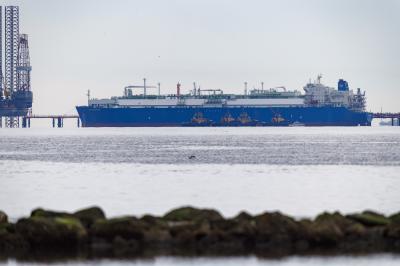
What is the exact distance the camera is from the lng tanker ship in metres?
178

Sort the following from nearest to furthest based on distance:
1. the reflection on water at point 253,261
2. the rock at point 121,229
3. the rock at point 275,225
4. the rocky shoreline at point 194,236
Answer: the reflection on water at point 253,261
the rocky shoreline at point 194,236
the rock at point 121,229
the rock at point 275,225

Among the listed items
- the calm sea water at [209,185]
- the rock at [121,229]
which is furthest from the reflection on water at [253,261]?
the rock at [121,229]

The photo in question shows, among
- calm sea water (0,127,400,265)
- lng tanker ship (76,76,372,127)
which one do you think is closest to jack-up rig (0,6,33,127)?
lng tanker ship (76,76,372,127)

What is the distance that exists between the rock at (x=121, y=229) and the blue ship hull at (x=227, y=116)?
153790mm

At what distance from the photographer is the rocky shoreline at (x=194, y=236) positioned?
22438mm

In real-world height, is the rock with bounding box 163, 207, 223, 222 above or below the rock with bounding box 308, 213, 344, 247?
above

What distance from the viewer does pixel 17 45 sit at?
606 feet

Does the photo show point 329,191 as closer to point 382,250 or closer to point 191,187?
point 191,187

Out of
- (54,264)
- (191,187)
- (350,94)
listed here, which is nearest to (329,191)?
(191,187)

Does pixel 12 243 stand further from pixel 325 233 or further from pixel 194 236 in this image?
pixel 325 233

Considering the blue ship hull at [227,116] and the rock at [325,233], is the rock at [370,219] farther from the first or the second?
the blue ship hull at [227,116]

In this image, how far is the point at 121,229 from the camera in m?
23.0

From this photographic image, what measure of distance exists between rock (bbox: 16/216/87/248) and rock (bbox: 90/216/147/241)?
379 mm

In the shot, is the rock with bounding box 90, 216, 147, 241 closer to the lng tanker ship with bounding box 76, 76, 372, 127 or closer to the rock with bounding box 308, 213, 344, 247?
the rock with bounding box 308, 213, 344, 247
